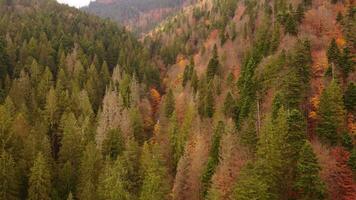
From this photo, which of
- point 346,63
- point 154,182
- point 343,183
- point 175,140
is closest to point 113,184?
point 154,182

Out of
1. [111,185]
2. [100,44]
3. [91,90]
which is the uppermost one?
[100,44]

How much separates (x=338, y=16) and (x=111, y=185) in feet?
222

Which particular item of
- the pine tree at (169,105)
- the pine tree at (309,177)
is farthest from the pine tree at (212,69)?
the pine tree at (309,177)

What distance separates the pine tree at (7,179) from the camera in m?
64.6

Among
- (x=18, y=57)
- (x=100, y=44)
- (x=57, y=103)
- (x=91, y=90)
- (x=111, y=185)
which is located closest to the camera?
(x=111, y=185)

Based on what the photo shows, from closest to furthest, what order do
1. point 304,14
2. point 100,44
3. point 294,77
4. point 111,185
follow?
point 111,185
point 294,77
point 304,14
point 100,44

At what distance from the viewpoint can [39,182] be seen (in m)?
66.4

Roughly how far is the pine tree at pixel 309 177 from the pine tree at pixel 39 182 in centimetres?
3779

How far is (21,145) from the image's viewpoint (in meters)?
74.9

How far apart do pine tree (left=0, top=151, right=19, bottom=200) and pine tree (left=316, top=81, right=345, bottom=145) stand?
4695cm

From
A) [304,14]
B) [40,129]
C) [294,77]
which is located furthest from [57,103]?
[304,14]

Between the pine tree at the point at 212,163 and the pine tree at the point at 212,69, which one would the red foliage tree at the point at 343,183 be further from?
the pine tree at the point at 212,69

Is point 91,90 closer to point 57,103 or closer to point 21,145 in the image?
point 57,103

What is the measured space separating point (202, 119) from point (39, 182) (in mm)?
40554
